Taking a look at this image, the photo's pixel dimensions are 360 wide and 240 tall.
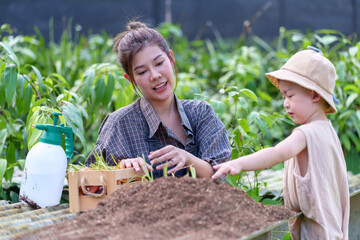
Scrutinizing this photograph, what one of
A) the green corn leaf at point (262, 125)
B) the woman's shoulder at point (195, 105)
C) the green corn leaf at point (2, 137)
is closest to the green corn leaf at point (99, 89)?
the green corn leaf at point (2, 137)

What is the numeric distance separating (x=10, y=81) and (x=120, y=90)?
2.86ft

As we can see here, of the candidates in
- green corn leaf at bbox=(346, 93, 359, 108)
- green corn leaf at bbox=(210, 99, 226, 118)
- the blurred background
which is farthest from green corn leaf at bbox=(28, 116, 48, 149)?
the blurred background

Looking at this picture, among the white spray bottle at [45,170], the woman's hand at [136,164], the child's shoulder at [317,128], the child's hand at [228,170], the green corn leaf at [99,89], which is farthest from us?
the green corn leaf at [99,89]

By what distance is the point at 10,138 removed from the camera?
2.88 meters

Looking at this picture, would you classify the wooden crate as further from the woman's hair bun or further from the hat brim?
the woman's hair bun

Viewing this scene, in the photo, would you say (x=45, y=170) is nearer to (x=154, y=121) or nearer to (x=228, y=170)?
(x=154, y=121)

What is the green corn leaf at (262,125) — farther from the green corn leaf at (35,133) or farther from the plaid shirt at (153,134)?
the green corn leaf at (35,133)

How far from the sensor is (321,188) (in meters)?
1.83

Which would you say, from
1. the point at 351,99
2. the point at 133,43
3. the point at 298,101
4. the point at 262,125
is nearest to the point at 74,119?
the point at 133,43

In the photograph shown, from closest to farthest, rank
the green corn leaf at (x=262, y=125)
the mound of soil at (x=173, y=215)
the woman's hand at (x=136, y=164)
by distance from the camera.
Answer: the mound of soil at (x=173, y=215), the woman's hand at (x=136, y=164), the green corn leaf at (x=262, y=125)

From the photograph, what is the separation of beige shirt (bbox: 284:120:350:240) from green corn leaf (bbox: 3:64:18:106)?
1.47 metres

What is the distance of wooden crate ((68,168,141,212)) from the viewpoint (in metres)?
1.93

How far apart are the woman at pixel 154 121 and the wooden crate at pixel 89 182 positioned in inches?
9.4

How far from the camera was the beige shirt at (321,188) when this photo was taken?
5.98 ft
